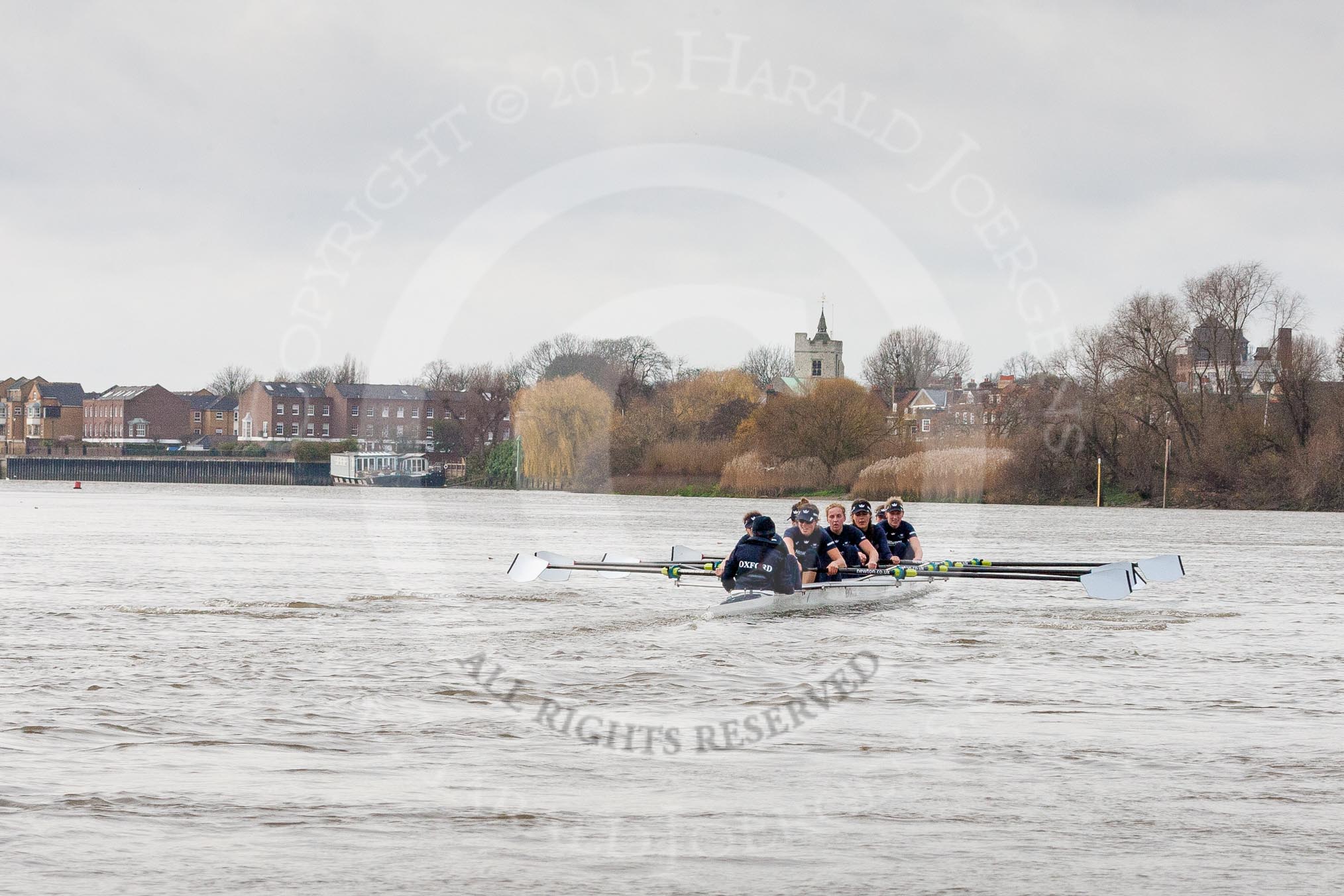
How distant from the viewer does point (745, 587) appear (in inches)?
706

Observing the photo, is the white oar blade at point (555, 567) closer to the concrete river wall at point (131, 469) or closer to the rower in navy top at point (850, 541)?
the rower in navy top at point (850, 541)

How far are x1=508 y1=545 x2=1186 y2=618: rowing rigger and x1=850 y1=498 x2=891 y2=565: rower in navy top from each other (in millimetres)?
497

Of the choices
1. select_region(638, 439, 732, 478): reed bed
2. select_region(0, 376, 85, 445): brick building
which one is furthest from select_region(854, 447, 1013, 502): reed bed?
select_region(0, 376, 85, 445): brick building

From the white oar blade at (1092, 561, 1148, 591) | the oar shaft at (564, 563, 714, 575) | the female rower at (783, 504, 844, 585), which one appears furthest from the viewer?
the white oar blade at (1092, 561, 1148, 591)

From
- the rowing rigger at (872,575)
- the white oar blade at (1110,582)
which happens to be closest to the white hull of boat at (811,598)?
the rowing rigger at (872,575)

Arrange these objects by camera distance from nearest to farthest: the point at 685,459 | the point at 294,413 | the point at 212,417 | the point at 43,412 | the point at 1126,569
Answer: the point at 1126,569, the point at 685,459, the point at 294,413, the point at 43,412, the point at 212,417

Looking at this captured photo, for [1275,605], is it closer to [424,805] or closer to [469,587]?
[469,587]

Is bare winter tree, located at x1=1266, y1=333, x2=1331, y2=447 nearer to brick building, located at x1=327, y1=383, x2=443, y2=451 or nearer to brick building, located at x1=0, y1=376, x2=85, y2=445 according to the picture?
brick building, located at x1=327, y1=383, x2=443, y2=451

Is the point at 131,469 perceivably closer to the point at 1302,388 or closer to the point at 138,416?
the point at 138,416

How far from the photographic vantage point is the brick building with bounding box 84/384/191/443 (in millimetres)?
146875

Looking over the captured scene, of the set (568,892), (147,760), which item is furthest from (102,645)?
(568,892)

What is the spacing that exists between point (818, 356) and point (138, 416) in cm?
7054

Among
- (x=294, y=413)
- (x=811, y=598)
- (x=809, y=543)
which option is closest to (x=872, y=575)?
(x=809, y=543)

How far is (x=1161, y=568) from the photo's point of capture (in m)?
22.2
